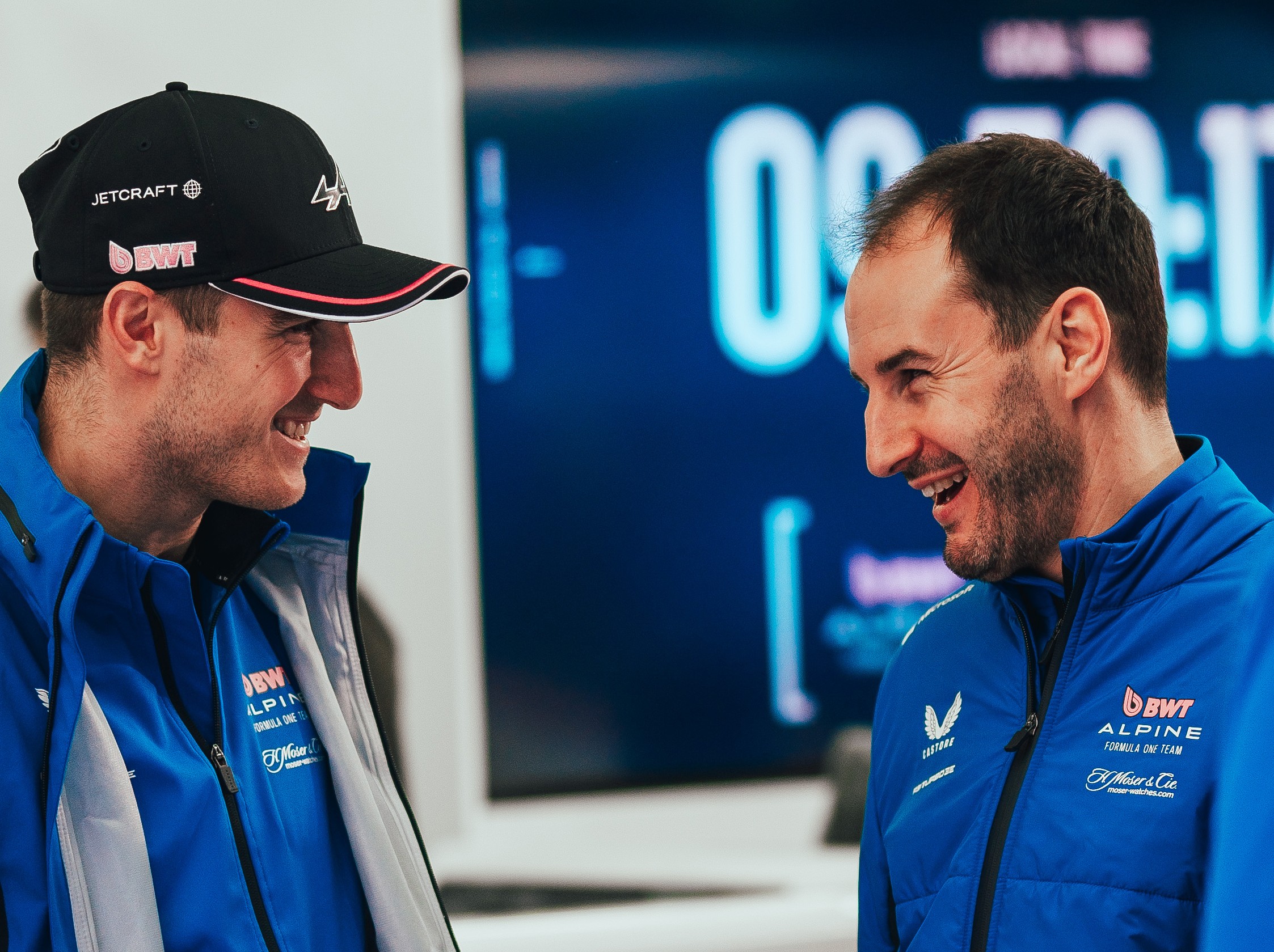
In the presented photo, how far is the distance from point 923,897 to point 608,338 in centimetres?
183

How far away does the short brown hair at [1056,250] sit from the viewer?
1.19 metres

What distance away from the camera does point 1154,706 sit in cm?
106

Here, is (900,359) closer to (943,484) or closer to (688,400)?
(943,484)

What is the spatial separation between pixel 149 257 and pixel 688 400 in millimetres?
1797

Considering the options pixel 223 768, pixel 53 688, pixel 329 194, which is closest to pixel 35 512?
pixel 53 688

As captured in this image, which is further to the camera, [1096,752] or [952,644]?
[952,644]

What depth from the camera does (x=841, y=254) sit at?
1383mm

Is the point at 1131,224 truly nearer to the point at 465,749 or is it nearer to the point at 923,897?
the point at 923,897

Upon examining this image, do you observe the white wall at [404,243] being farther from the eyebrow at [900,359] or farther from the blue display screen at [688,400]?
the eyebrow at [900,359]

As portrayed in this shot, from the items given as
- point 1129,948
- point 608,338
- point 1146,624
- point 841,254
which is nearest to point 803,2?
point 608,338

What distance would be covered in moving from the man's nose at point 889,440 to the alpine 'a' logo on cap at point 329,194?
0.57 metres

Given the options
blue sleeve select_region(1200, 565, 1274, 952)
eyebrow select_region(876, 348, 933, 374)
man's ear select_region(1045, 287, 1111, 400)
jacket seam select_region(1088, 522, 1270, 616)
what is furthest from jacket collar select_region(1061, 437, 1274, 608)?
blue sleeve select_region(1200, 565, 1274, 952)

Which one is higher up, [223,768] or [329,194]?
[329,194]

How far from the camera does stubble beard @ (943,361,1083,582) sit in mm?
1186
